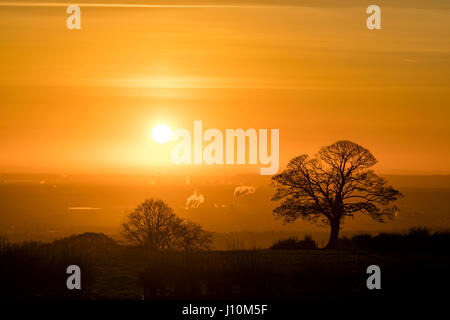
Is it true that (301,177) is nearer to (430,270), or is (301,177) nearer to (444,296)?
(430,270)

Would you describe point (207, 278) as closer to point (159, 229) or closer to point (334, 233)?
point (334, 233)

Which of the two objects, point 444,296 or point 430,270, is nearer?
point 444,296

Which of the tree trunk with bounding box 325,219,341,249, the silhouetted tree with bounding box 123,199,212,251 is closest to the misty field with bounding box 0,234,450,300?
the tree trunk with bounding box 325,219,341,249

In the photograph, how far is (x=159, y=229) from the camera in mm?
63625

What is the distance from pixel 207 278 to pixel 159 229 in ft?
117

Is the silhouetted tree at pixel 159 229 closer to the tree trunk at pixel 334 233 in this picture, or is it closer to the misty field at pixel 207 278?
the tree trunk at pixel 334 233

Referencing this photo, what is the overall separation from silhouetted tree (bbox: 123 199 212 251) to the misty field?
30.2m

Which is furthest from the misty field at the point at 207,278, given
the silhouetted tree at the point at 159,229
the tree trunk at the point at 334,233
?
the silhouetted tree at the point at 159,229

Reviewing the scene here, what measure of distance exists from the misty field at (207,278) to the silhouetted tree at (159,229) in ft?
98.9

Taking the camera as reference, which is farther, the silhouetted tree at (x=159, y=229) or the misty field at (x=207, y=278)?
the silhouetted tree at (x=159, y=229)

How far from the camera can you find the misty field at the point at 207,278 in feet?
90.2

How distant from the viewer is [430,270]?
30500mm
